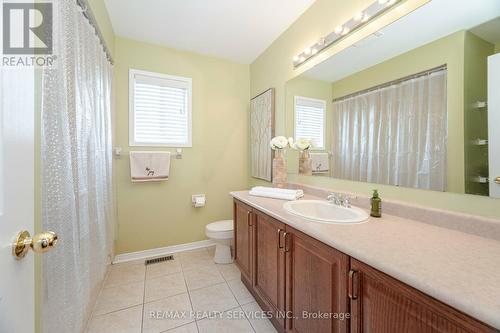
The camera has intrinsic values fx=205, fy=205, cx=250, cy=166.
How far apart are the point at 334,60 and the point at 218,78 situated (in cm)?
158

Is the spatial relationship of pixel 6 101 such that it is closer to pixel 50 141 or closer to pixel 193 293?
pixel 50 141

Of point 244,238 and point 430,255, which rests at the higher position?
point 430,255

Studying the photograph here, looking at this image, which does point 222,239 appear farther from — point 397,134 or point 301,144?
point 397,134

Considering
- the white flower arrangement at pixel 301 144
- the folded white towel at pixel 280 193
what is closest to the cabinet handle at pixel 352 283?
the folded white towel at pixel 280 193

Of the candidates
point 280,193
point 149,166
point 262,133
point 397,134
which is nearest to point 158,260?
point 149,166

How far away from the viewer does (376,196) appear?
1.17m

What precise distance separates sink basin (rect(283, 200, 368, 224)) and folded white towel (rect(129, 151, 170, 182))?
5.05ft

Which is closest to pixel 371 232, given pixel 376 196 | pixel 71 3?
pixel 376 196

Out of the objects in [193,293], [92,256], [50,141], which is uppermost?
[50,141]

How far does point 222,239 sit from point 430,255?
180 centimetres

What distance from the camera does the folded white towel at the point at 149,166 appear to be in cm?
222

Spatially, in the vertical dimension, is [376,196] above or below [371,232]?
above

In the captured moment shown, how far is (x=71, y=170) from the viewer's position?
3.25 ft

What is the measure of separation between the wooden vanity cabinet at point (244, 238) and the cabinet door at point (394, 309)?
3.05 feet
